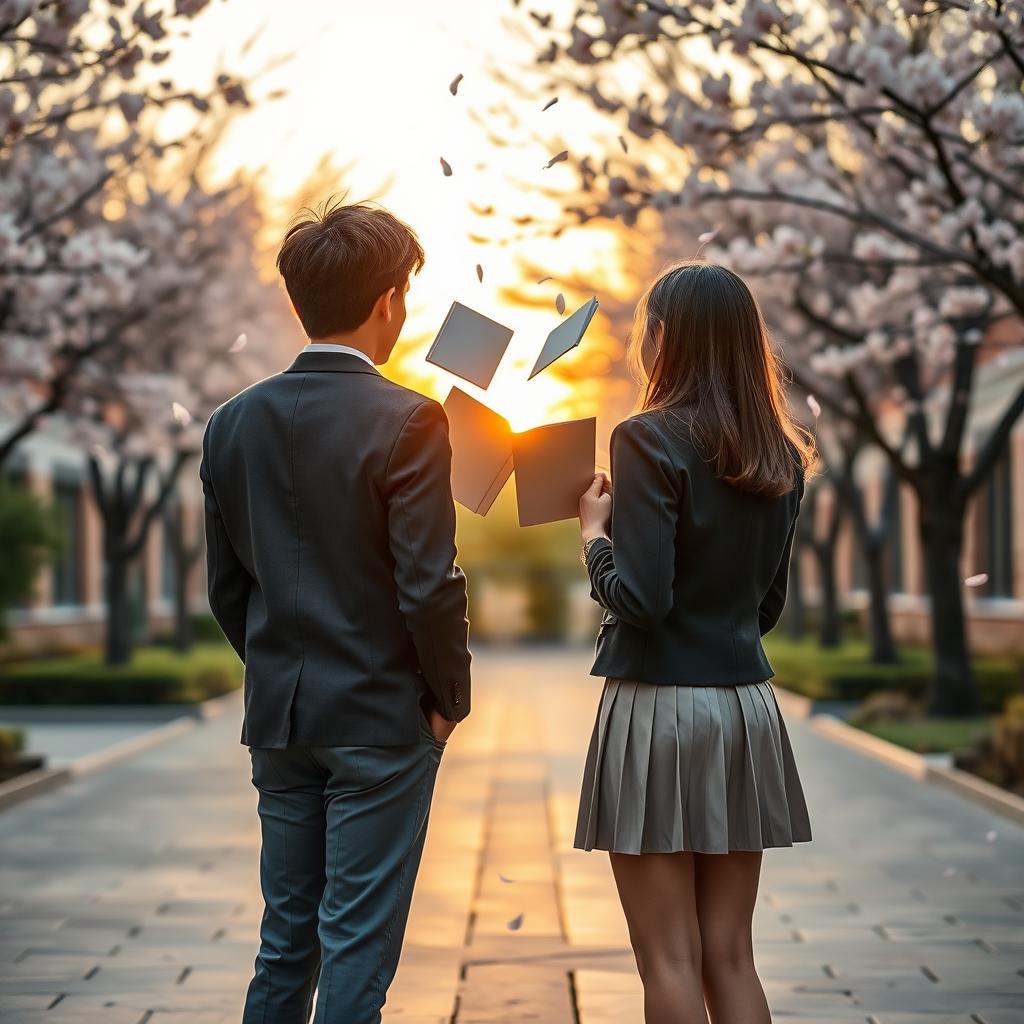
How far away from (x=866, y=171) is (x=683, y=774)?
1198 cm

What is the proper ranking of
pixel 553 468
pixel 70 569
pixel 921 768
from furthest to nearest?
pixel 70 569
pixel 921 768
pixel 553 468

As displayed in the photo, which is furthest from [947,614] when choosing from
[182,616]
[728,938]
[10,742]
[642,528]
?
[182,616]

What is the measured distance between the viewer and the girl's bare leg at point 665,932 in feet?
11.1

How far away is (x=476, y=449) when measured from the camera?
3.59 m

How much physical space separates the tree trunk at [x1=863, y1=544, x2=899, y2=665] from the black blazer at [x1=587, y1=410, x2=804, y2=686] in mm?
18259

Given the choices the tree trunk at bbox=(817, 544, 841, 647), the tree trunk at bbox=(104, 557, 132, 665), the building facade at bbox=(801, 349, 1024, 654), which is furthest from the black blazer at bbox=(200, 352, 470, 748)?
the tree trunk at bbox=(817, 544, 841, 647)

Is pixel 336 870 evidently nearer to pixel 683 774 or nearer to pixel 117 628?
pixel 683 774

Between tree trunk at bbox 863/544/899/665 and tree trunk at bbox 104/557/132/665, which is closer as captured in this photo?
tree trunk at bbox 863/544/899/665

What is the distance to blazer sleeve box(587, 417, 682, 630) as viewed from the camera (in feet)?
10.9

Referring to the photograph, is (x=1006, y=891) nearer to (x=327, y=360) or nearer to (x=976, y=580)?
(x=976, y=580)

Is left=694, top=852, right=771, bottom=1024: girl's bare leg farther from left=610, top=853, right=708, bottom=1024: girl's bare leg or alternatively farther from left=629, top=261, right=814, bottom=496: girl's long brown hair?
left=629, top=261, right=814, bottom=496: girl's long brown hair

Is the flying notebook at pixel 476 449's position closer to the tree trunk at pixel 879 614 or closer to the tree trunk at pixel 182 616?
the tree trunk at pixel 879 614

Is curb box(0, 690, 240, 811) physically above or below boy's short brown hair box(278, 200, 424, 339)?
below

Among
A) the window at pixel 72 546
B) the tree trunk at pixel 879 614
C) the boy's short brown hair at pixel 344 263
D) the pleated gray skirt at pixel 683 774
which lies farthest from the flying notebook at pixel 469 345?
the window at pixel 72 546
